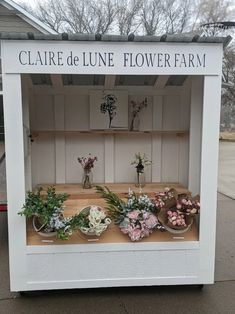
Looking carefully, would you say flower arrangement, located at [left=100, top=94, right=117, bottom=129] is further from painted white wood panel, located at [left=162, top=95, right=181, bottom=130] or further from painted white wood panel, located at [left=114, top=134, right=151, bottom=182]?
painted white wood panel, located at [left=162, top=95, right=181, bottom=130]

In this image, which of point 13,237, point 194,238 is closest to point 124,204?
point 194,238

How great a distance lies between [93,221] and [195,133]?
1419mm

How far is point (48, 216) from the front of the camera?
2.84 meters

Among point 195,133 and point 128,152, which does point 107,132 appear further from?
point 195,133

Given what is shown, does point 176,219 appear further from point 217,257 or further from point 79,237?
point 217,257

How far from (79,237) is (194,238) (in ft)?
3.27

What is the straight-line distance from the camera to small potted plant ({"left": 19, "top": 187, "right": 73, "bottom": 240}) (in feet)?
9.27

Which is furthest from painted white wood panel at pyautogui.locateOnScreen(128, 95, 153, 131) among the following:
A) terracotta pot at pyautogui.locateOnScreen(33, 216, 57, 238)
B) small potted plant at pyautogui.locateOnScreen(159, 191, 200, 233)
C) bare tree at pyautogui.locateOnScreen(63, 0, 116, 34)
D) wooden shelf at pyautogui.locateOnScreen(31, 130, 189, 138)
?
bare tree at pyautogui.locateOnScreen(63, 0, 116, 34)

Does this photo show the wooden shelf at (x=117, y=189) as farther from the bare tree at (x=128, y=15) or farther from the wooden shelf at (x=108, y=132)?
the bare tree at (x=128, y=15)

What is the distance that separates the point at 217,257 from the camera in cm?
409

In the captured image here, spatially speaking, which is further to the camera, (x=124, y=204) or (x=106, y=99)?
(x=106, y=99)

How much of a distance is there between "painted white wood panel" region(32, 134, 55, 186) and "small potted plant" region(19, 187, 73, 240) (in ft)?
3.54

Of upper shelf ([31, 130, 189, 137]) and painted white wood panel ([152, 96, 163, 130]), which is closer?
upper shelf ([31, 130, 189, 137])

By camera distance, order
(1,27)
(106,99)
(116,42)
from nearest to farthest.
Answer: (116,42) < (106,99) < (1,27)
